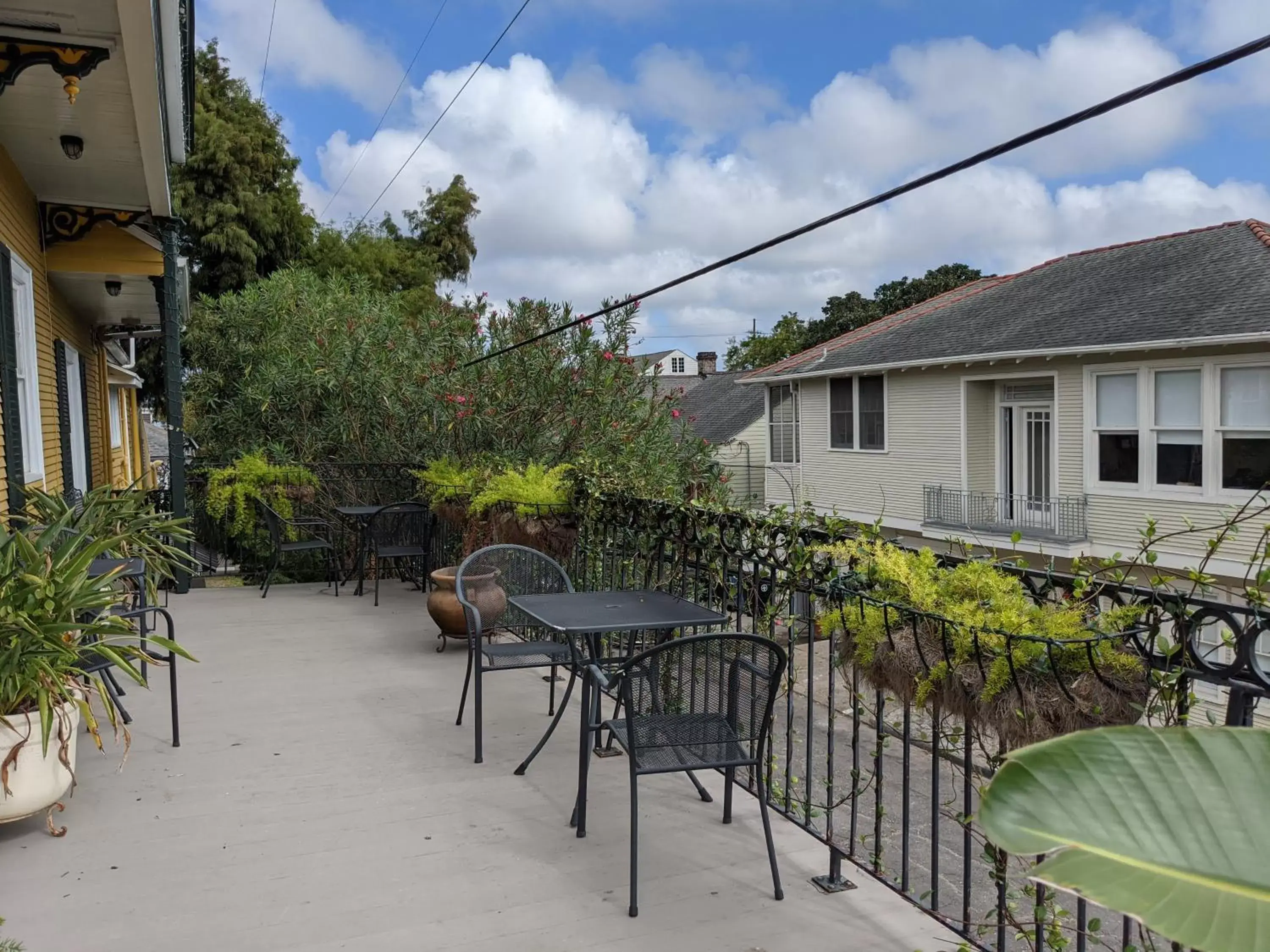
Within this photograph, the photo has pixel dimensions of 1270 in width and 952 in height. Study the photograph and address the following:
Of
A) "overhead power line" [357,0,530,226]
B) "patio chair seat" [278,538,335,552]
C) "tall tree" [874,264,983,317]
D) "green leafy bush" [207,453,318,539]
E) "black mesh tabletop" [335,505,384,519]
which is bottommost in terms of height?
"patio chair seat" [278,538,335,552]

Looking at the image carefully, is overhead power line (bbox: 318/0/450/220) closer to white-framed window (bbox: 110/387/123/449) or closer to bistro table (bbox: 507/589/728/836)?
white-framed window (bbox: 110/387/123/449)

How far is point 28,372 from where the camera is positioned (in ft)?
21.6

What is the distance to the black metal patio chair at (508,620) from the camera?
163 inches

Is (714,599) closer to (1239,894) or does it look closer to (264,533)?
(1239,894)

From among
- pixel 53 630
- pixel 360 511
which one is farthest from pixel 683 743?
pixel 360 511

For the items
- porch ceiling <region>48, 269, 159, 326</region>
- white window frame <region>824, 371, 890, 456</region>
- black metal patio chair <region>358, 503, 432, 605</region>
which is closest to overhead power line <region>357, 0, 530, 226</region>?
porch ceiling <region>48, 269, 159, 326</region>

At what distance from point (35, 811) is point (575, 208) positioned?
10671 mm

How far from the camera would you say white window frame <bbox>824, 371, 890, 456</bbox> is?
19781 millimetres

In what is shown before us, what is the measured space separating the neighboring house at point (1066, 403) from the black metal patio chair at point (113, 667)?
30.2 feet

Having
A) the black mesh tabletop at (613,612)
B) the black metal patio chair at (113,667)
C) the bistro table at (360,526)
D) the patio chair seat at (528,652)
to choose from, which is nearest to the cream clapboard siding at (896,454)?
the bistro table at (360,526)

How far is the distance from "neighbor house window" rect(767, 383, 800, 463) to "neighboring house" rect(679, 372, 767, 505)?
1.69 ft

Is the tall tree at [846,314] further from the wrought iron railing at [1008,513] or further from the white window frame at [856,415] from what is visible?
the wrought iron railing at [1008,513]

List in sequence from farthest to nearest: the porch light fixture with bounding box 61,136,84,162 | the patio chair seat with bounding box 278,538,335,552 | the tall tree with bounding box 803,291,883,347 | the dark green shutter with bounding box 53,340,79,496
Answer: the tall tree with bounding box 803,291,883,347, the dark green shutter with bounding box 53,340,79,496, the patio chair seat with bounding box 278,538,335,552, the porch light fixture with bounding box 61,136,84,162

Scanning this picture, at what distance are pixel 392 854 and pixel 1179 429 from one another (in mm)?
14274
